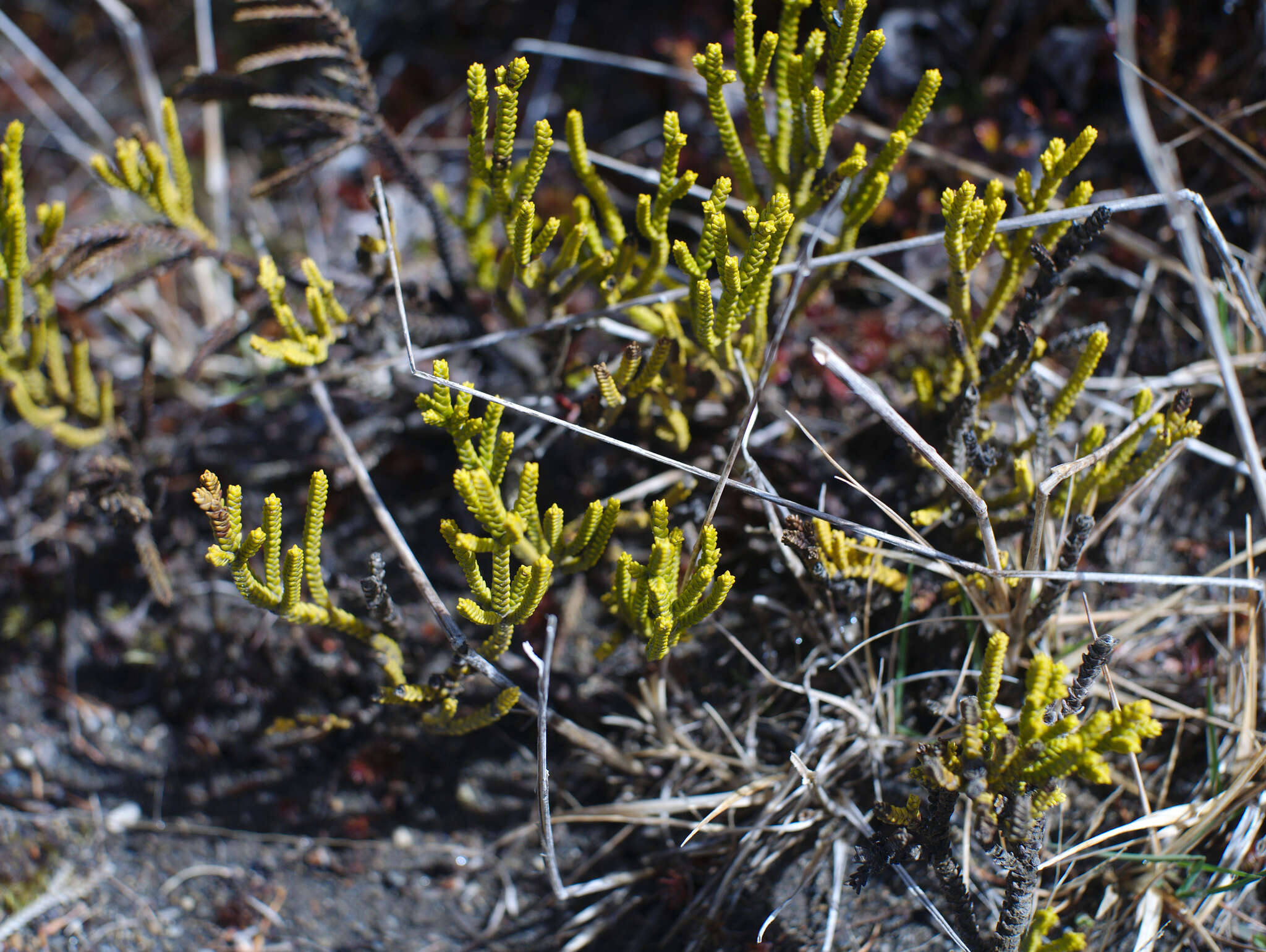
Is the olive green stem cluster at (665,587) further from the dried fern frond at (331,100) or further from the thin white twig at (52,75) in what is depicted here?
the thin white twig at (52,75)

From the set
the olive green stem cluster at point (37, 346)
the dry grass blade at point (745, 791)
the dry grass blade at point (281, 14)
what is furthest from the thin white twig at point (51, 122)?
the dry grass blade at point (745, 791)

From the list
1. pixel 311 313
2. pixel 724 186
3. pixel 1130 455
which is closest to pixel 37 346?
pixel 311 313

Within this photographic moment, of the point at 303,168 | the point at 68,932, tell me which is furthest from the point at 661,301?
the point at 68,932

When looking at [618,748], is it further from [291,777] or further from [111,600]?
[111,600]

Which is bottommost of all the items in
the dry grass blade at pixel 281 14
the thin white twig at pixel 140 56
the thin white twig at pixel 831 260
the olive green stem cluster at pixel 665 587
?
the olive green stem cluster at pixel 665 587

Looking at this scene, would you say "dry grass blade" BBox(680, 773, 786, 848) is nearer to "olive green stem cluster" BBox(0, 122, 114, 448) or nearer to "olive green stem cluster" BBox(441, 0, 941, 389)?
"olive green stem cluster" BBox(441, 0, 941, 389)

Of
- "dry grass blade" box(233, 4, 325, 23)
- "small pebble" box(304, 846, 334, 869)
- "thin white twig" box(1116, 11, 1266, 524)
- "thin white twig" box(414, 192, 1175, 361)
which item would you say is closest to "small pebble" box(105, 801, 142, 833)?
"small pebble" box(304, 846, 334, 869)

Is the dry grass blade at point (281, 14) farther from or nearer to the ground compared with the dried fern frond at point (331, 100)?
farther from the ground
